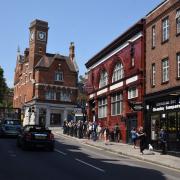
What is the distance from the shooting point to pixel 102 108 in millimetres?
44781

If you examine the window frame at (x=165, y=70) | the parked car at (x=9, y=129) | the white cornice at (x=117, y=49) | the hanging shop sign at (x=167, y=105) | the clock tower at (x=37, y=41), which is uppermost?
the clock tower at (x=37, y=41)

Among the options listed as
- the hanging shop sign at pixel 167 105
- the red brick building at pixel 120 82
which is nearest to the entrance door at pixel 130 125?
the red brick building at pixel 120 82

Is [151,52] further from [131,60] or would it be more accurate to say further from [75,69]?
[75,69]

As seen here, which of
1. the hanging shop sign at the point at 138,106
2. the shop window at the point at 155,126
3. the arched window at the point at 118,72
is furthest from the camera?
the arched window at the point at 118,72

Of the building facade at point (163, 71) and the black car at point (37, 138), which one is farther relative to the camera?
the building facade at point (163, 71)

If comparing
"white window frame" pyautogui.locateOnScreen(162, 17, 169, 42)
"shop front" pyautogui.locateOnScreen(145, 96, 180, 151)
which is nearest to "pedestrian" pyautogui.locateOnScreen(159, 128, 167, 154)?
"shop front" pyautogui.locateOnScreen(145, 96, 180, 151)

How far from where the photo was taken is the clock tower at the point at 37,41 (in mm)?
82938

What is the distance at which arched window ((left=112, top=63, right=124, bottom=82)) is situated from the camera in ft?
129

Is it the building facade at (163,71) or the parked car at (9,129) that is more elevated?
the building facade at (163,71)

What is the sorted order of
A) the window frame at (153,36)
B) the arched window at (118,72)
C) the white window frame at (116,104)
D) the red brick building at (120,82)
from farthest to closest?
1. the arched window at (118,72)
2. the white window frame at (116,104)
3. the red brick building at (120,82)
4. the window frame at (153,36)

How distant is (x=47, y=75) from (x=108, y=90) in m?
40.2

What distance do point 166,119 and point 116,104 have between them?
1137cm

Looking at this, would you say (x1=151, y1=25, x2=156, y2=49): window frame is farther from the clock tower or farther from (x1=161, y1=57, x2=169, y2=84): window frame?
the clock tower

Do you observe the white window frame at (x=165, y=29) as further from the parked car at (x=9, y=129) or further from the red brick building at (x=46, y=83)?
the red brick building at (x=46, y=83)
